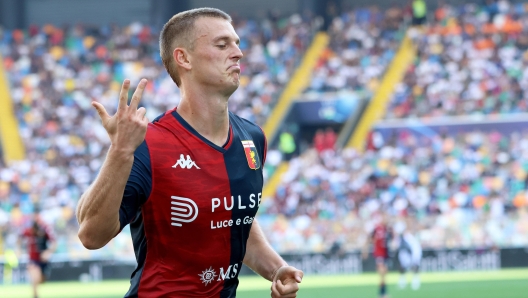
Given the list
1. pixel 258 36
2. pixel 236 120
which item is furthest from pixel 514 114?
pixel 236 120

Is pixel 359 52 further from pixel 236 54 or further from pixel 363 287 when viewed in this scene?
pixel 236 54

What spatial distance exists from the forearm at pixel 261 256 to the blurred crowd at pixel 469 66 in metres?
23.2

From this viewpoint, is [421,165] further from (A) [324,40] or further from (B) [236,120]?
(B) [236,120]

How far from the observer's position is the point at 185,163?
3.92 metres

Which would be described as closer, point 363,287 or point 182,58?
point 182,58

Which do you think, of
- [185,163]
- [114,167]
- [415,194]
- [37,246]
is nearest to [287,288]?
[185,163]

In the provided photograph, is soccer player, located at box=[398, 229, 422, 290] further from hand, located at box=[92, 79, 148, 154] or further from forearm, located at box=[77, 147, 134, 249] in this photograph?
hand, located at box=[92, 79, 148, 154]

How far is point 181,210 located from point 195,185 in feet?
0.42

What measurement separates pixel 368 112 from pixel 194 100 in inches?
1017

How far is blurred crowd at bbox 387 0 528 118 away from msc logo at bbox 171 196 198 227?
78.4ft

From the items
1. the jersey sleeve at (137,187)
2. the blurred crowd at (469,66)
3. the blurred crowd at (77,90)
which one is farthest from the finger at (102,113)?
the blurred crowd at (469,66)

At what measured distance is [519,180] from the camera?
23.8 metres

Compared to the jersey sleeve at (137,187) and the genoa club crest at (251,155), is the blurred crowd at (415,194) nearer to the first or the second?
the genoa club crest at (251,155)

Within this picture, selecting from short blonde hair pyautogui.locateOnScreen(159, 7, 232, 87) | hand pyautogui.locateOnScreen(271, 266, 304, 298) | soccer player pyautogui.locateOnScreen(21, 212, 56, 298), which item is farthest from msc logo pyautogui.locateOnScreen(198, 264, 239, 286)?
soccer player pyautogui.locateOnScreen(21, 212, 56, 298)
